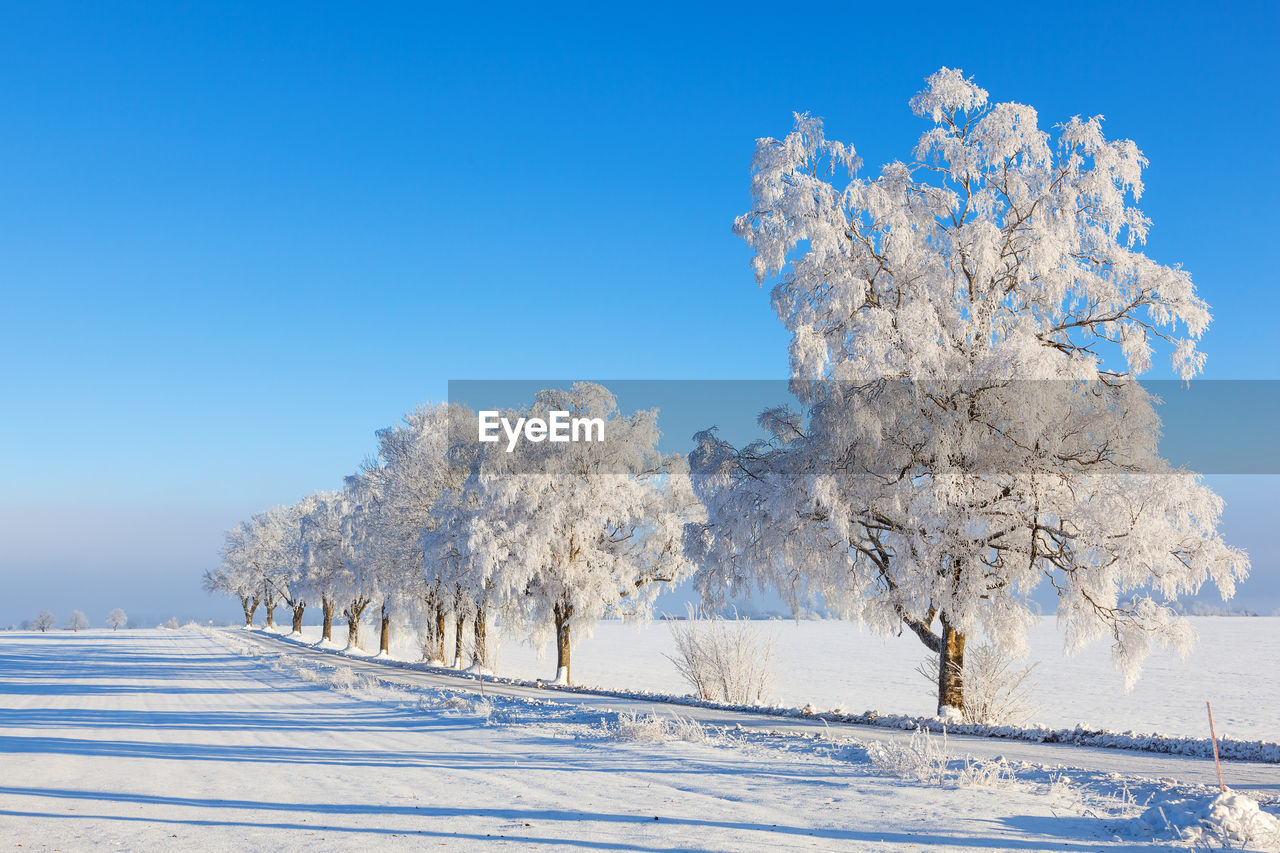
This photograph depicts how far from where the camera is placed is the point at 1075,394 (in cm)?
1573

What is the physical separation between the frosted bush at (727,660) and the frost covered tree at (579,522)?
25.1 feet

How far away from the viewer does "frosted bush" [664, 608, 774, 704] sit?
20469 millimetres

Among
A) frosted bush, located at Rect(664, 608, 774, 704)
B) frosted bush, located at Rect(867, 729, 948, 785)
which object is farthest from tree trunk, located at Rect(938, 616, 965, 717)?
frosted bush, located at Rect(867, 729, 948, 785)

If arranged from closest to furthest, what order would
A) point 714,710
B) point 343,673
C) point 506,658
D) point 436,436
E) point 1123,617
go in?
point 1123,617 → point 714,710 → point 343,673 → point 436,436 → point 506,658

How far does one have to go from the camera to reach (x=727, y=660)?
20578 mm

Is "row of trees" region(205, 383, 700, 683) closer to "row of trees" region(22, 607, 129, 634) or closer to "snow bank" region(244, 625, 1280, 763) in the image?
"snow bank" region(244, 625, 1280, 763)

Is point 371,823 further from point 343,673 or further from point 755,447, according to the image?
point 343,673

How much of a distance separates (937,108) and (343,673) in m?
22.3

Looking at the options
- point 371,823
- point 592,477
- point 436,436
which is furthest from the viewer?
point 436,436

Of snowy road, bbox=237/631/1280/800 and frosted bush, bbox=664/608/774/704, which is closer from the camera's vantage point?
snowy road, bbox=237/631/1280/800

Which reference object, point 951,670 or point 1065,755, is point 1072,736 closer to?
point 1065,755

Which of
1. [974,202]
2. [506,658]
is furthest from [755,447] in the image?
[506,658]

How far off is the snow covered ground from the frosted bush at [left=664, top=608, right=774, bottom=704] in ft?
21.1

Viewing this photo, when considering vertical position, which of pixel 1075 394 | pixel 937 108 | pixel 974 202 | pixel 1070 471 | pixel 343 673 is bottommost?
pixel 343 673
